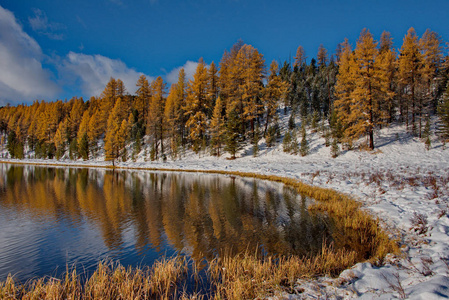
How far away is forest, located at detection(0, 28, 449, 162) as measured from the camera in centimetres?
2792

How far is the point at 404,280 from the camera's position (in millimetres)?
4410

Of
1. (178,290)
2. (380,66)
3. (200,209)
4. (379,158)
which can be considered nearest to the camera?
(178,290)

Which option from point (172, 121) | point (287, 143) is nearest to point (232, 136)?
point (287, 143)

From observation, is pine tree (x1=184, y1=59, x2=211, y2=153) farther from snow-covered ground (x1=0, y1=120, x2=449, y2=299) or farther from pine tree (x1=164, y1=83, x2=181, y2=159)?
snow-covered ground (x1=0, y1=120, x2=449, y2=299)

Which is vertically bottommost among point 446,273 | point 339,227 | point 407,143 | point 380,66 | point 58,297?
point 339,227

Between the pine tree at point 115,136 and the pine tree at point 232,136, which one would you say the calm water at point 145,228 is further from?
the pine tree at point 115,136

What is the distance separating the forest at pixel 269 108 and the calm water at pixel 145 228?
65.3 feet

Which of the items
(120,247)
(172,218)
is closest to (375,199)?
(172,218)

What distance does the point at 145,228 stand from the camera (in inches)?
391

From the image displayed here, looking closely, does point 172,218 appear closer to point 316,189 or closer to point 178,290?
point 178,290

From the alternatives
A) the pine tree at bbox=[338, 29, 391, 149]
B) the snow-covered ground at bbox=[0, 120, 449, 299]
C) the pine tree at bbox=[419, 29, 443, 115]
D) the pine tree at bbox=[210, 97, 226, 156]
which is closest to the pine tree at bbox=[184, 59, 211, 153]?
the pine tree at bbox=[210, 97, 226, 156]

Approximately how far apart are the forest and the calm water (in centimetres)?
1990

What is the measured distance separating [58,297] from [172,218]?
701 centimetres

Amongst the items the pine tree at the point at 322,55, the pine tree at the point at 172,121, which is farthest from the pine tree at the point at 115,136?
the pine tree at the point at 322,55
